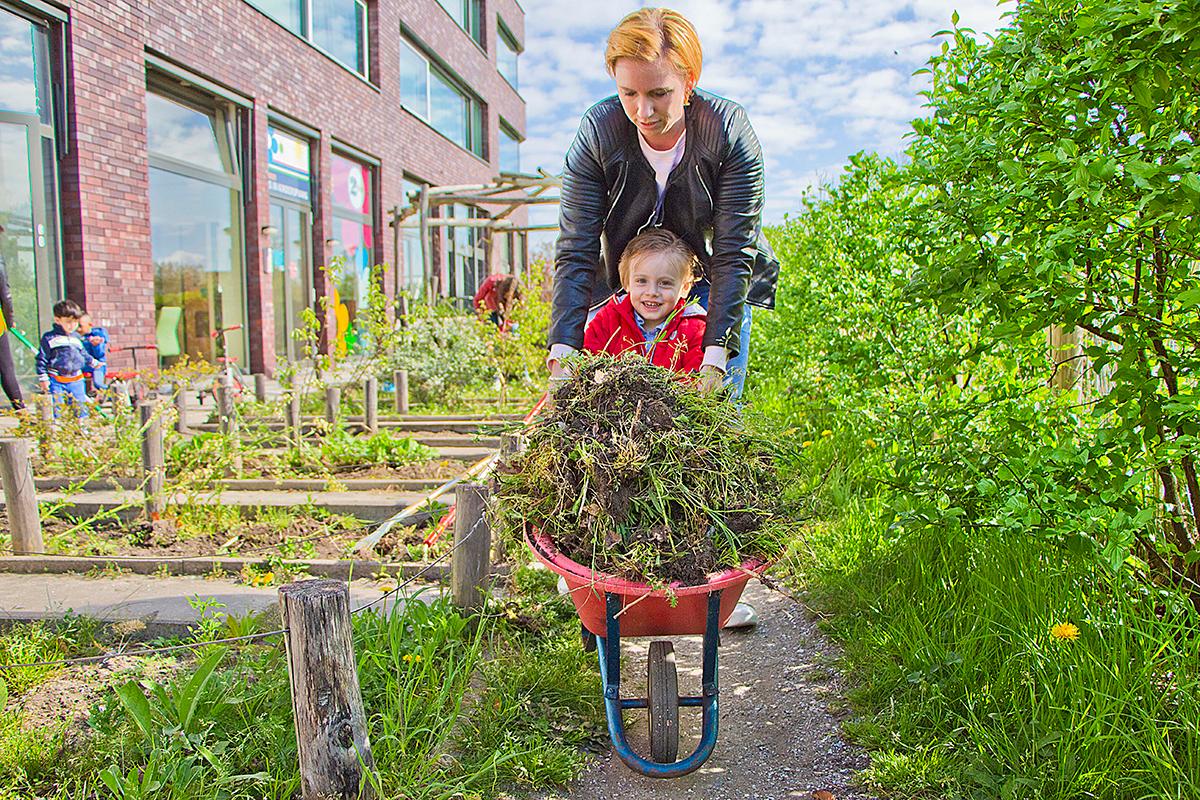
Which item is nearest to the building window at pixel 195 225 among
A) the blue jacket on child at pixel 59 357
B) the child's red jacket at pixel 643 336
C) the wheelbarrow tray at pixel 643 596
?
the blue jacket on child at pixel 59 357

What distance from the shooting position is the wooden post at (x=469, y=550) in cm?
316

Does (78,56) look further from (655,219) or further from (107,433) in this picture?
(655,219)

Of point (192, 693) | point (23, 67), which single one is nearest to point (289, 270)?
point (23, 67)

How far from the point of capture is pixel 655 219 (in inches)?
121

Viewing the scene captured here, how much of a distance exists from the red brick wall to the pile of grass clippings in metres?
8.41

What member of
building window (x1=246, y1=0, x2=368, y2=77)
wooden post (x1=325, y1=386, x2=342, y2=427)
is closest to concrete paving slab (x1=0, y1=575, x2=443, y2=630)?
wooden post (x1=325, y1=386, x2=342, y2=427)

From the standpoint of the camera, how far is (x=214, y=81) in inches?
441

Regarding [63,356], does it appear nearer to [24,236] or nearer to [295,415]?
[24,236]

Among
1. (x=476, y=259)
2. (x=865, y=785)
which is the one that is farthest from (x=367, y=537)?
(x=476, y=259)

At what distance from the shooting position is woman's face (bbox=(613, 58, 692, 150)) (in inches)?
104

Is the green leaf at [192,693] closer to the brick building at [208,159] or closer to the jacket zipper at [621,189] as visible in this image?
the jacket zipper at [621,189]

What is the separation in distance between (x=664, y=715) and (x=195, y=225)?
10884 millimetres

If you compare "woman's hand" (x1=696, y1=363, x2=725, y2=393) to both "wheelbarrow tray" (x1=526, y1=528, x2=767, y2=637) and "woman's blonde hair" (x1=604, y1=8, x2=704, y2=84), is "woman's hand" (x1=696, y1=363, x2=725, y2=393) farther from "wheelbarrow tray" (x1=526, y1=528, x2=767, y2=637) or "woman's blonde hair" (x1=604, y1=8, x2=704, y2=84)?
"woman's blonde hair" (x1=604, y1=8, x2=704, y2=84)

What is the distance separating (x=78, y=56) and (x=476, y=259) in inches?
686
